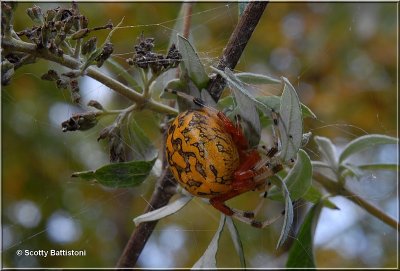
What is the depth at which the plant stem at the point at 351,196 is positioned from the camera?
131cm

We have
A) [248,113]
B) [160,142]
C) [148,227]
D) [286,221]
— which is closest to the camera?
[286,221]

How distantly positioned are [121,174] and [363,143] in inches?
23.7

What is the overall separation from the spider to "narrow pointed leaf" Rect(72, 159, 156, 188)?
0.40ft

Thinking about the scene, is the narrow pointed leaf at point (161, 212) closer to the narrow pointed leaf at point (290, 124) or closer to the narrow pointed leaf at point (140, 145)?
the narrow pointed leaf at point (140, 145)

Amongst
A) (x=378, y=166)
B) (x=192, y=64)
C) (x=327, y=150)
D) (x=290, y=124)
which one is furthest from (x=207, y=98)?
(x=378, y=166)

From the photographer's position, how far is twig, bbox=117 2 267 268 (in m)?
0.95

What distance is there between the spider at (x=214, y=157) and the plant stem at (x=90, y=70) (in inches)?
4.0

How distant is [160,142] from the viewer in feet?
4.98

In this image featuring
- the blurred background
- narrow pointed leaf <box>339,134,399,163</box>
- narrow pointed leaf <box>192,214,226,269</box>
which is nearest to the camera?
narrow pointed leaf <box>192,214,226,269</box>

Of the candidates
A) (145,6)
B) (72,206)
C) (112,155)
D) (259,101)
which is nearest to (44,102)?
(72,206)

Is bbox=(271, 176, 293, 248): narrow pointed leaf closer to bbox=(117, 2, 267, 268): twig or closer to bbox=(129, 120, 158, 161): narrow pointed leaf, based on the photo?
bbox=(117, 2, 267, 268): twig

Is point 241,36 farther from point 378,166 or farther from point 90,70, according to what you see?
point 378,166

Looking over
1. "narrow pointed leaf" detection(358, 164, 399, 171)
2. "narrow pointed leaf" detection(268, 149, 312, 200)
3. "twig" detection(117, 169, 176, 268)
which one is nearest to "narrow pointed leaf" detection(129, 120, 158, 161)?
"twig" detection(117, 169, 176, 268)

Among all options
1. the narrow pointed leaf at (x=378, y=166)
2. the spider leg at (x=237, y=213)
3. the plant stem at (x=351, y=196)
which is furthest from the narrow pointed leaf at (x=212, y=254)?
the narrow pointed leaf at (x=378, y=166)
